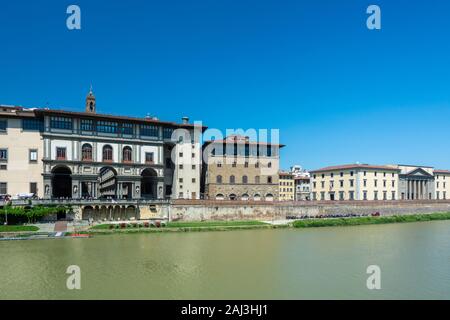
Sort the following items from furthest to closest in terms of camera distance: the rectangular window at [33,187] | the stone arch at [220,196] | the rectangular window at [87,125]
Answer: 1. the stone arch at [220,196]
2. the rectangular window at [87,125]
3. the rectangular window at [33,187]

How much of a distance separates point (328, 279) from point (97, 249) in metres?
18.1

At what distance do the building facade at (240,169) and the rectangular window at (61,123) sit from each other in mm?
21862

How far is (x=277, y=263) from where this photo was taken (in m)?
23.6

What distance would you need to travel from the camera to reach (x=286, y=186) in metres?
96.1

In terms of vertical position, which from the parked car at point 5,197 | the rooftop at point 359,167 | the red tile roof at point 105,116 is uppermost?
the red tile roof at point 105,116

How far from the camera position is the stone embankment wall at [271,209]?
49250 mm

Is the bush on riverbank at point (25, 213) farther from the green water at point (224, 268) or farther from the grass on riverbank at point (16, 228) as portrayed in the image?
the green water at point (224, 268)

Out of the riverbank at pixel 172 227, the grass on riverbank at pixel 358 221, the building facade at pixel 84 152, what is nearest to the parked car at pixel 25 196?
the building facade at pixel 84 152

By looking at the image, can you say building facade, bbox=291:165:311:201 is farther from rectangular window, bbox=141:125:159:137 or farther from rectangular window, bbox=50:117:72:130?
rectangular window, bbox=50:117:72:130

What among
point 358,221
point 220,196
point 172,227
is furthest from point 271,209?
point 172,227

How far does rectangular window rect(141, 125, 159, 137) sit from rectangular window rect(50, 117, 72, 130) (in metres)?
9.73

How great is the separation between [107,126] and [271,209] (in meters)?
26.5

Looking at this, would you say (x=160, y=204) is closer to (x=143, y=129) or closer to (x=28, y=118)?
(x=143, y=129)
